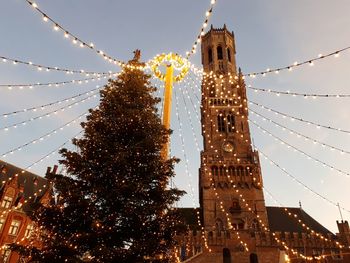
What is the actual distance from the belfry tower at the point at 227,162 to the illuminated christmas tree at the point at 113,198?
54.6 ft

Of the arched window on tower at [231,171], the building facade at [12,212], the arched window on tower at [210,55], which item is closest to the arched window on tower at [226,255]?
the arched window on tower at [231,171]

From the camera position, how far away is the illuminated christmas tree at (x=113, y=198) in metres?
9.79

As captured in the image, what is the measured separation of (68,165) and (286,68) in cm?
883

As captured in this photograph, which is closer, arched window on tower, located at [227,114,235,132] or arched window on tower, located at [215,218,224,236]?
arched window on tower, located at [215,218,224,236]

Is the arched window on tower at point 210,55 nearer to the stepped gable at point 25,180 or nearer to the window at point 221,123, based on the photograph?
the window at point 221,123

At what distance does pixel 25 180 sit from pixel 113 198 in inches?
1063

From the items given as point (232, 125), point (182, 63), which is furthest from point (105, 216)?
point (232, 125)

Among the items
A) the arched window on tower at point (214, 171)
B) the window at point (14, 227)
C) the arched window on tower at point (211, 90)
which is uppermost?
the arched window on tower at point (211, 90)

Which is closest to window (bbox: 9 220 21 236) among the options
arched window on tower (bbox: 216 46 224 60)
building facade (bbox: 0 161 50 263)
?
building facade (bbox: 0 161 50 263)

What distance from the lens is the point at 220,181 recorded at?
112 feet

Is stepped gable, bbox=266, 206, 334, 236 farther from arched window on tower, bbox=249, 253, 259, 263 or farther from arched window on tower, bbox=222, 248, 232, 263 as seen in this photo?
arched window on tower, bbox=222, 248, 232, 263

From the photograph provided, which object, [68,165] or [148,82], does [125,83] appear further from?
[68,165]

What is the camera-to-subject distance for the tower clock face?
121ft

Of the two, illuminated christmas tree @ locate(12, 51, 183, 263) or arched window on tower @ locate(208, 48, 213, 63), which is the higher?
arched window on tower @ locate(208, 48, 213, 63)
